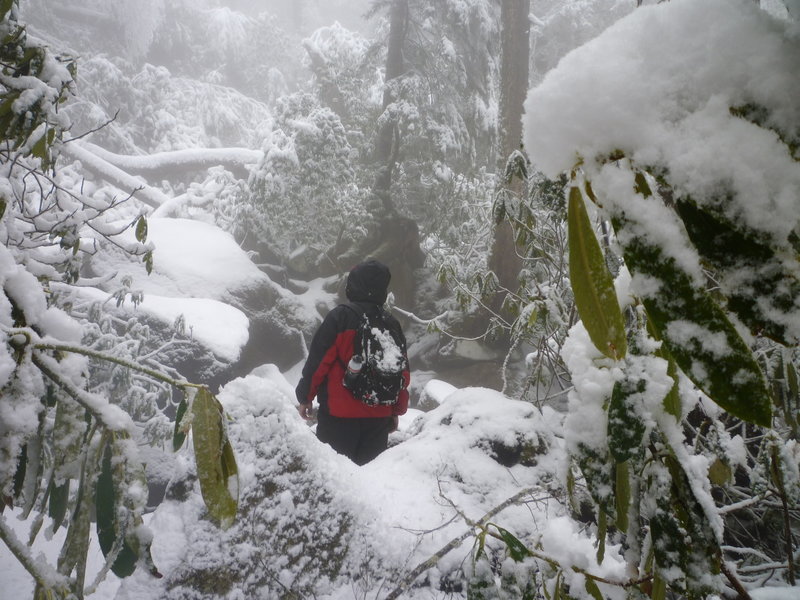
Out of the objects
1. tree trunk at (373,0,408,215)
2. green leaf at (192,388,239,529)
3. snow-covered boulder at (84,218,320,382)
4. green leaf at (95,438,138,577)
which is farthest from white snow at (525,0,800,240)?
tree trunk at (373,0,408,215)

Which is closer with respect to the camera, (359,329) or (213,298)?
(359,329)

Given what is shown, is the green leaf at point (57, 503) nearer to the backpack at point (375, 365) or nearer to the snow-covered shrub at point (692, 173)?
the snow-covered shrub at point (692, 173)

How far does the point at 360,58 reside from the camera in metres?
10.5

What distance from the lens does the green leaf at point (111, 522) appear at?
86cm

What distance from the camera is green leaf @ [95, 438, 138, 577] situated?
86 centimetres

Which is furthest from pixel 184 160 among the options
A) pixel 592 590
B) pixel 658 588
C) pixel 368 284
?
pixel 658 588

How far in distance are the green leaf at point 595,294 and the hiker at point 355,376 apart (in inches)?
95.6

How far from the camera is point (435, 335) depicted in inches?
328

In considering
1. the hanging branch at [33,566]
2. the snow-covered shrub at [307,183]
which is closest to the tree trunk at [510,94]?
the snow-covered shrub at [307,183]

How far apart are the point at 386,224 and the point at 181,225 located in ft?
12.9

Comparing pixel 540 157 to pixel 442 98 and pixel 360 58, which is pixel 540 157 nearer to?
pixel 442 98

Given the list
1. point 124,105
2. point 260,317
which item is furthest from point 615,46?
point 124,105

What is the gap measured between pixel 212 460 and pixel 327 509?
1.37m

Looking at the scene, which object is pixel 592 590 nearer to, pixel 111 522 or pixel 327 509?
pixel 111 522
